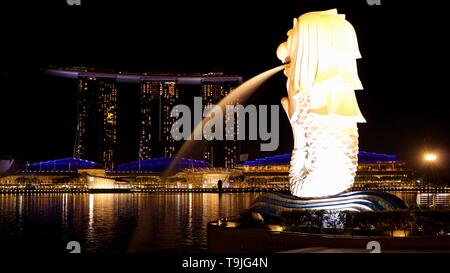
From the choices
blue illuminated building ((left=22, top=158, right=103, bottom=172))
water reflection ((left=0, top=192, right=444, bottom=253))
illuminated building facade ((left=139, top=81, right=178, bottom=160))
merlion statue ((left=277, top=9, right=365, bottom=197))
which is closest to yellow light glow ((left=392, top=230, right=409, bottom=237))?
merlion statue ((left=277, top=9, right=365, bottom=197))

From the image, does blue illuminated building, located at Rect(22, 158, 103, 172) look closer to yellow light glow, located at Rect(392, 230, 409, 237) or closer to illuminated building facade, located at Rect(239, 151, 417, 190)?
illuminated building facade, located at Rect(239, 151, 417, 190)

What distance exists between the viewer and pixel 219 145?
10244cm

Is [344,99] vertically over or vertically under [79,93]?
under

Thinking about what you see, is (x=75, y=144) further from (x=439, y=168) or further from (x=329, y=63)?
(x=329, y=63)

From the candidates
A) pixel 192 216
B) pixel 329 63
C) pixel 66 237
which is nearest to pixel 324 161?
pixel 329 63

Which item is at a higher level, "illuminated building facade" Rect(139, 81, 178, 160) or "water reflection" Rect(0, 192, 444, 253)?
"illuminated building facade" Rect(139, 81, 178, 160)

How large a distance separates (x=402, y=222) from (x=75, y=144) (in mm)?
89524

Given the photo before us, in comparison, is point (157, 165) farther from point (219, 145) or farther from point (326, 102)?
point (326, 102)

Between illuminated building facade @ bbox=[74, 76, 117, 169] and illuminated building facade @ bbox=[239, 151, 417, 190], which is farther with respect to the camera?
illuminated building facade @ bbox=[74, 76, 117, 169]

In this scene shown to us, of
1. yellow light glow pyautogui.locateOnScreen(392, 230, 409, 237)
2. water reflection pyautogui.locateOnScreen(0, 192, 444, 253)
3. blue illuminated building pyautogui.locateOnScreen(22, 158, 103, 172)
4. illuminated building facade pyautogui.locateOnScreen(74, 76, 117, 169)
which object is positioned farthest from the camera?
illuminated building facade pyautogui.locateOnScreen(74, 76, 117, 169)

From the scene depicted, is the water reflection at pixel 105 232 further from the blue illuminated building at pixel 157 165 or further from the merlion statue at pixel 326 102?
the blue illuminated building at pixel 157 165

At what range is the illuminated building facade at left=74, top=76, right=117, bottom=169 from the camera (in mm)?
98812

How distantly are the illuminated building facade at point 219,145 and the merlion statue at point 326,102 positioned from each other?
82.1 meters

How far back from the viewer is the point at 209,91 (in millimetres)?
104375
